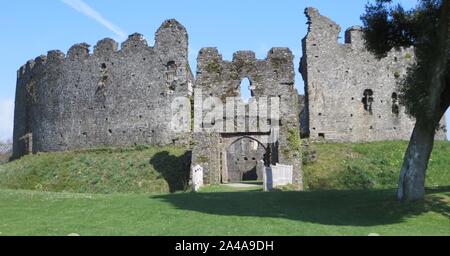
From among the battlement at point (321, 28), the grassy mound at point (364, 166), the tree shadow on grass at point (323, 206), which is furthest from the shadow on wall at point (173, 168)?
the battlement at point (321, 28)

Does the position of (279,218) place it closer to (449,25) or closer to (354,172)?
(449,25)

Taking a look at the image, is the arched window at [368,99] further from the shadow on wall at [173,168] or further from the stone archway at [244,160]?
the shadow on wall at [173,168]

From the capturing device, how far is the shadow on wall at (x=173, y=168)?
3491cm

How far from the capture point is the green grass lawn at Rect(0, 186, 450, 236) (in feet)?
51.1

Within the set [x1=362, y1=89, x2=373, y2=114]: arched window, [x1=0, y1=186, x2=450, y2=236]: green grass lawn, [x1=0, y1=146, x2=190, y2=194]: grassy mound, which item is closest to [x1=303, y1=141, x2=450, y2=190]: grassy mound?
[x1=362, y1=89, x2=373, y2=114]: arched window

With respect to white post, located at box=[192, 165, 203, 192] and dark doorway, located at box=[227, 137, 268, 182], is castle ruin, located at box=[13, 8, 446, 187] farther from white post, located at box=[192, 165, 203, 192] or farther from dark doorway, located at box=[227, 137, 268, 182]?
dark doorway, located at box=[227, 137, 268, 182]

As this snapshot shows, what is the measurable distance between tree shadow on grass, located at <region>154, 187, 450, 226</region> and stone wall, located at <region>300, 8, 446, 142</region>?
20942mm

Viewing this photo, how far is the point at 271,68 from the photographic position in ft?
121

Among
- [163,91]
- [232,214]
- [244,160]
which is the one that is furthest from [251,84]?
[244,160]

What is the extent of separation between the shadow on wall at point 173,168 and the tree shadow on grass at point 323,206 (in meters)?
11.4

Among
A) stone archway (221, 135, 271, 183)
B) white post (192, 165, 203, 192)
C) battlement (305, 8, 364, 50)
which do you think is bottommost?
white post (192, 165, 203, 192)

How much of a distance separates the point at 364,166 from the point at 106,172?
51.9ft
